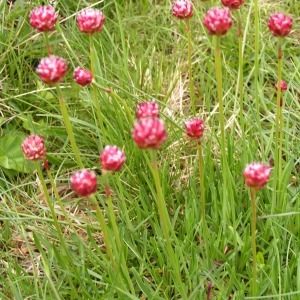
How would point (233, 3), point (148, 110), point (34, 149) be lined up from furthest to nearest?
point (233, 3) < point (34, 149) < point (148, 110)

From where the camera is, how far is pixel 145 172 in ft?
6.01

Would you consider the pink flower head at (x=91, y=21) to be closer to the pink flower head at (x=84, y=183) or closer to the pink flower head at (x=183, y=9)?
the pink flower head at (x=183, y=9)

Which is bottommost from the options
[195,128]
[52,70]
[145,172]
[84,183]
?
[145,172]

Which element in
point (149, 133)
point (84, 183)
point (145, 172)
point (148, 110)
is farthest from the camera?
point (145, 172)

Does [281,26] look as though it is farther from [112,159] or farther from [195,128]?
[112,159]

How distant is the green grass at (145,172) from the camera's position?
152cm

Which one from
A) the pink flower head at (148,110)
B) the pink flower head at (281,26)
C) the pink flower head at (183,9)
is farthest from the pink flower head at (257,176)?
the pink flower head at (183,9)

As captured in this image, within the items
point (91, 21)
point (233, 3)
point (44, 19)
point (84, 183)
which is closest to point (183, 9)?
point (233, 3)

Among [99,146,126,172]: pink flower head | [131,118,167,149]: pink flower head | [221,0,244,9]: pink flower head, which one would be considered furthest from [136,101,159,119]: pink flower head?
[221,0,244,9]: pink flower head

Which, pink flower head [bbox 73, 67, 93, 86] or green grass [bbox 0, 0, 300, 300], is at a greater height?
pink flower head [bbox 73, 67, 93, 86]

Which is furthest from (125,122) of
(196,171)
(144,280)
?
(144,280)

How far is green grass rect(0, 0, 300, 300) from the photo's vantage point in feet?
4.99

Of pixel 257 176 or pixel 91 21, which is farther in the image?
pixel 91 21

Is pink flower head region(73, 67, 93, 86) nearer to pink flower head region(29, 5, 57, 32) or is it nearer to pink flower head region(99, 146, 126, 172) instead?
pink flower head region(29, 5, 57, 32)
